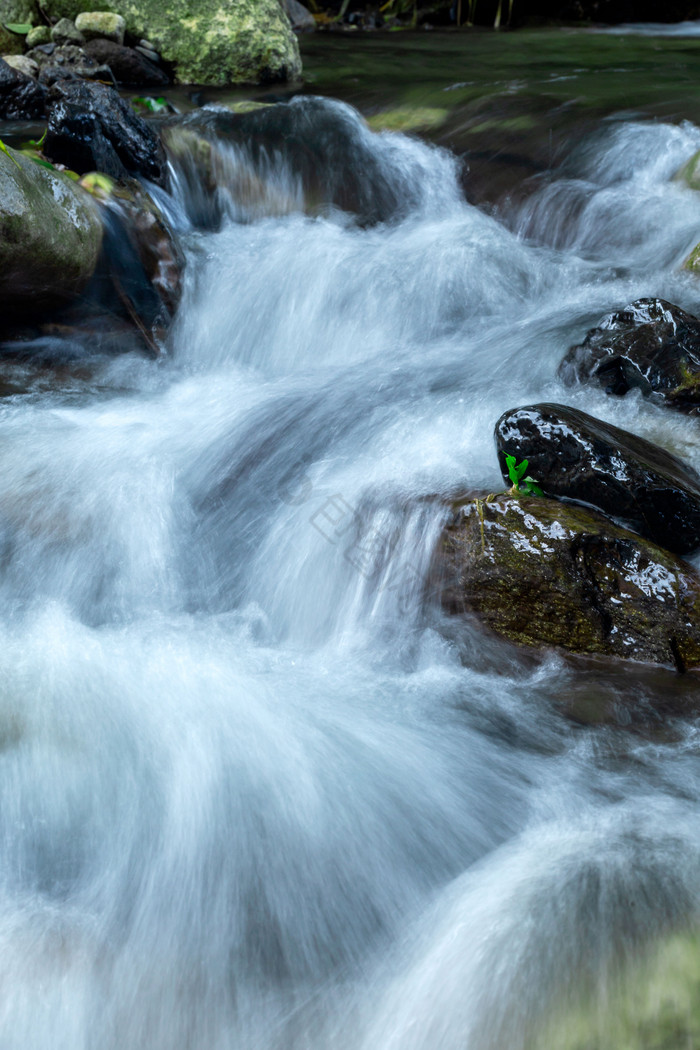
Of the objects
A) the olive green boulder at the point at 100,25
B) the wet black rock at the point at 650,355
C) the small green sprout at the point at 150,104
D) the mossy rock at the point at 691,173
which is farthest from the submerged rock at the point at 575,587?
the olive green boulder at the point at 100,25

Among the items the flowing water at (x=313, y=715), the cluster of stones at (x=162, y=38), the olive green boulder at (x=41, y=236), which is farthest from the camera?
the cluster of stones at (x=162, y=38)

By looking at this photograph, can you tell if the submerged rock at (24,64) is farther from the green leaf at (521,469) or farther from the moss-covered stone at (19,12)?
the green leaf at (521,469)

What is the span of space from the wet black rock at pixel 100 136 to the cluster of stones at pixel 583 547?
3784 mm

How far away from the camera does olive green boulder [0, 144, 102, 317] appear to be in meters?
4.49

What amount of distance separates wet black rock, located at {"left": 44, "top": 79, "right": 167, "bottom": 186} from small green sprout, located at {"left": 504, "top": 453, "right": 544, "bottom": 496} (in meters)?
3.86

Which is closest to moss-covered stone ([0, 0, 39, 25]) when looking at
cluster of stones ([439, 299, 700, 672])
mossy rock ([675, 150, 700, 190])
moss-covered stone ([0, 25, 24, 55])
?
moss-covered stone ([0, 25, 24, 55])

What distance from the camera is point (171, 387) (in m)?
A: 5.25

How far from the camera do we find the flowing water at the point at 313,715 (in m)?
2.19

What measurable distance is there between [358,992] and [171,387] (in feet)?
13.0

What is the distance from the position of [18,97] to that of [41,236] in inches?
156

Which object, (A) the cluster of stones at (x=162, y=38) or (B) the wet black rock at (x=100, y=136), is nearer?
(B) the wet black rock at (x=100, y=136)

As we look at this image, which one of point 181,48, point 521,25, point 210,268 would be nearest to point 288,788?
point 210,268

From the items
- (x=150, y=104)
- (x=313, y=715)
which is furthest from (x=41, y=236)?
(x=150, y=104)

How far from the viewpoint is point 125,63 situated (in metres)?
8.81
